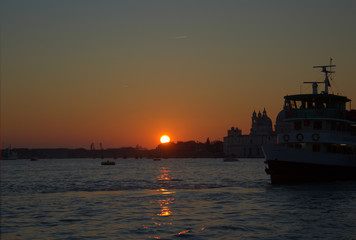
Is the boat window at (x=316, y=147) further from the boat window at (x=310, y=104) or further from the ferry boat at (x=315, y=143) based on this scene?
the boat window at (x=310, y=104)

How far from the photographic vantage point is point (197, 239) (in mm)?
20125

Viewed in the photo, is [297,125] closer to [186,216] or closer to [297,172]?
[297,172]

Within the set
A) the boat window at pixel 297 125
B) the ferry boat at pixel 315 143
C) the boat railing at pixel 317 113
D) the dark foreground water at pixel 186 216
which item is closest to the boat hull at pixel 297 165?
the ferry boat at pixel 315 143

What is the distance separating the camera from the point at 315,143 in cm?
4900

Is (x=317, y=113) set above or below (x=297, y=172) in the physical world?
above

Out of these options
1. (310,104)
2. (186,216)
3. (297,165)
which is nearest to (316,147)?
(297,165)

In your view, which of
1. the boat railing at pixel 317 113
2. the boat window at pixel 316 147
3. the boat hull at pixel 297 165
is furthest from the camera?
the boat railing at pixel 317 113

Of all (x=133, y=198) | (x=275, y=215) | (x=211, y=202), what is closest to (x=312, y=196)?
(x=211, y=202)

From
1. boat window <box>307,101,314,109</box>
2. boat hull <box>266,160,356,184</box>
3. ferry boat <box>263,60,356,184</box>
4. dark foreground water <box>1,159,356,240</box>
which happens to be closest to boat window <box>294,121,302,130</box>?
ferry boat <box>263,60,356,184</box>

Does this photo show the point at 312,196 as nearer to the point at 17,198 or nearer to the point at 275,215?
the point at 275,215

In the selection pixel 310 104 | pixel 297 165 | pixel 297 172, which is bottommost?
pixel 297 172

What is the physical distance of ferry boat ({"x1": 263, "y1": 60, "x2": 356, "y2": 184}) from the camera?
4631 centimetres

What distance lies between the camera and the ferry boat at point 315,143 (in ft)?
152

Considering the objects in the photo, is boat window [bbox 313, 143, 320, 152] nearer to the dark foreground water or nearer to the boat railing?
the boat railing
